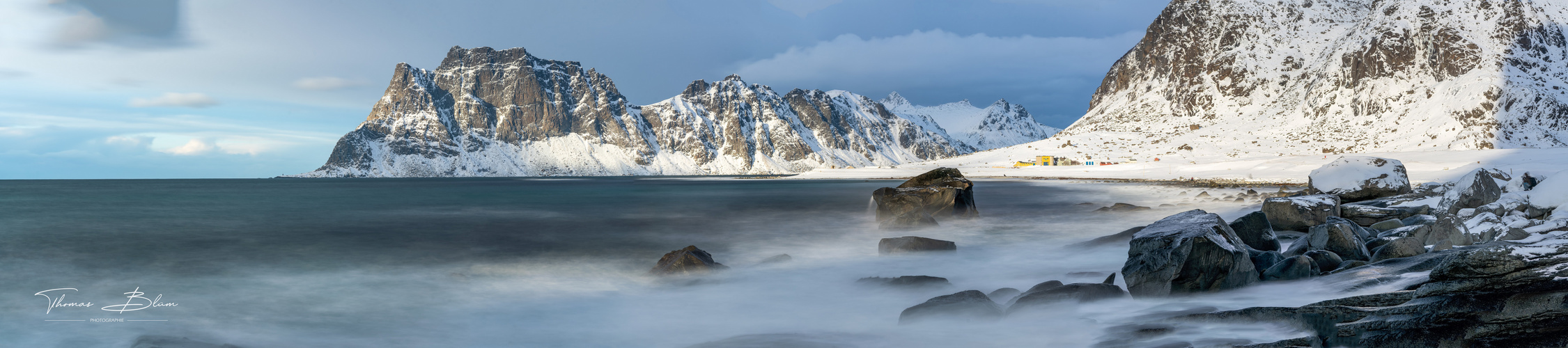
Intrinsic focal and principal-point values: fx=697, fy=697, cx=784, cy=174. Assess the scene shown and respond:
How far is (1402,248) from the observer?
9906mm

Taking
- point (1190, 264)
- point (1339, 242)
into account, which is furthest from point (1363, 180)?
point (1190, 264)

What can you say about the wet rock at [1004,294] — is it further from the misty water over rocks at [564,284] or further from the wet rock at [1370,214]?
the wet rock at [1370,214]

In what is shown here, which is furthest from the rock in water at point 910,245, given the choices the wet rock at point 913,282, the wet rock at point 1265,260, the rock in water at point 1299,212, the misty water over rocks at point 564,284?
the rock in water at point 1299,212

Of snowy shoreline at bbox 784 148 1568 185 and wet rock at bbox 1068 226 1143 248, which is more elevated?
snowy shoreline at bbox 784 148 1568 185

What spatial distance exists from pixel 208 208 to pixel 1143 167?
80.3 m

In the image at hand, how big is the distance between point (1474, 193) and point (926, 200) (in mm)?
14546

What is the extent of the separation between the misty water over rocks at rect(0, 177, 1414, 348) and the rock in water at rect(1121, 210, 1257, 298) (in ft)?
0.73

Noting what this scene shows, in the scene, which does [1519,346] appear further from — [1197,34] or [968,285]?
[1197,34]

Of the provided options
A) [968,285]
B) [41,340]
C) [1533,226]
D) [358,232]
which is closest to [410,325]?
[41,340]

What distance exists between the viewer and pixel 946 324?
29.0 ft

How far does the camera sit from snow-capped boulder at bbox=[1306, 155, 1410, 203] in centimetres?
2152

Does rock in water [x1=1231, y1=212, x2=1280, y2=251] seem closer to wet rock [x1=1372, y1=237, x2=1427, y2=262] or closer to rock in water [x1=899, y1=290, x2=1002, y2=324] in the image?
wet rock [x1=1372, y1=237, x2=1427, y2=262]

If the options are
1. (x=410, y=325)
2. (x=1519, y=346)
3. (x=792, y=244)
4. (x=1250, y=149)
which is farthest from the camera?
(x=1250, y=149)

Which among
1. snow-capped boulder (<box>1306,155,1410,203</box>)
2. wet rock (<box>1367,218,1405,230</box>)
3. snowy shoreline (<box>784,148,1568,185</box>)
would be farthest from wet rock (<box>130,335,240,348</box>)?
snowy shoreline (<box>784,148,1568,185</box>)
